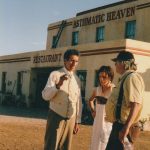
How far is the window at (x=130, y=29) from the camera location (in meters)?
24.0

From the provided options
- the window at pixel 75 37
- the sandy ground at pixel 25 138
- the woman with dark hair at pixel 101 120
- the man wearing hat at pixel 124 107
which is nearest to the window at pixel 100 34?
the window at pixel 75 37

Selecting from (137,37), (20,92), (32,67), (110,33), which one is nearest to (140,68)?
(137,37)

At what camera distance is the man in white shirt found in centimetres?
598

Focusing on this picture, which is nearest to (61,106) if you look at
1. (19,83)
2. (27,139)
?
(27,139)

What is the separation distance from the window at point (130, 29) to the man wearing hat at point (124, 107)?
1919 centimetres

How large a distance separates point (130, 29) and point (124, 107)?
19.8m

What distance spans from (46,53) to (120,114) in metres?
21.0

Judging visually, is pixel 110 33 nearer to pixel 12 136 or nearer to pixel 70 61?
pixel 12 136

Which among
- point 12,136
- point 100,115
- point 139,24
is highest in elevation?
point 139,24

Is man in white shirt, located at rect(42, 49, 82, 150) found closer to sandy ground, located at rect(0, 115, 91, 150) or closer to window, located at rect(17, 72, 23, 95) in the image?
sandy ground, located at rect(0, 115, 91, 150)

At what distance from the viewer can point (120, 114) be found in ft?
16.4

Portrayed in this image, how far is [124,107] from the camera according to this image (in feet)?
16.4

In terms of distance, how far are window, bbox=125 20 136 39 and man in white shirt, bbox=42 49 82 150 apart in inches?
718

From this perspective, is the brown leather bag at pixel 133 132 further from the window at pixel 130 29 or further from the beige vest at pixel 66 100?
the window at pixel 130 29
